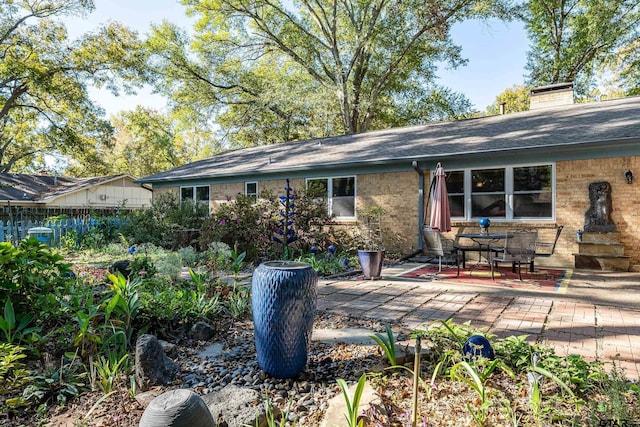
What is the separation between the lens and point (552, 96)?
12508 millimetres

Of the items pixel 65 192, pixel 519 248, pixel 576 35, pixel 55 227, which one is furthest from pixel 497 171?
pixel 65 192

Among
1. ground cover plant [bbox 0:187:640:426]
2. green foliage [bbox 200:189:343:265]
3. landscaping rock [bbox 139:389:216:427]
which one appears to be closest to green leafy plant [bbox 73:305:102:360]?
ground cover plant [bbox 0:187:640:426]

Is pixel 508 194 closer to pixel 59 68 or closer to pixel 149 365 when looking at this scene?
pixel 149 365

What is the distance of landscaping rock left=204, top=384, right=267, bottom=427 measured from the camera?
2092 millimetres

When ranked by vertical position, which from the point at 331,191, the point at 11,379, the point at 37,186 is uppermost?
the point at 37,186

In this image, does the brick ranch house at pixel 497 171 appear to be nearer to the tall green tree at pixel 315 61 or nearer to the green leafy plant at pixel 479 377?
the green leafy plant at pixel 479 377

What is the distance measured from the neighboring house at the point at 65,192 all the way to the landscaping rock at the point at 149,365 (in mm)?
20663

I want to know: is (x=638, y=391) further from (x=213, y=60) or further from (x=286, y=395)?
(x=213, y=60)

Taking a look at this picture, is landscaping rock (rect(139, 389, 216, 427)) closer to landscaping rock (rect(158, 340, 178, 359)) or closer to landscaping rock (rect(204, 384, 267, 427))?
landscaping rock (rect(204, 384, 267, 427))

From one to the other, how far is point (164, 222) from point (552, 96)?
13.5m

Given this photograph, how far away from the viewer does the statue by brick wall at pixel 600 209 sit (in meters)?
7.72

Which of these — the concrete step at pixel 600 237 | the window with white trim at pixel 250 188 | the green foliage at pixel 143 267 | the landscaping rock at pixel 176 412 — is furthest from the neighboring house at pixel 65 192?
the landscaping rock at pixel 176 412

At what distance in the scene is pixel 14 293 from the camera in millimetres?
3129

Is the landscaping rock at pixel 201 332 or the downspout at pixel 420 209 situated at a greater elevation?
the downspout at pixel 420 209
